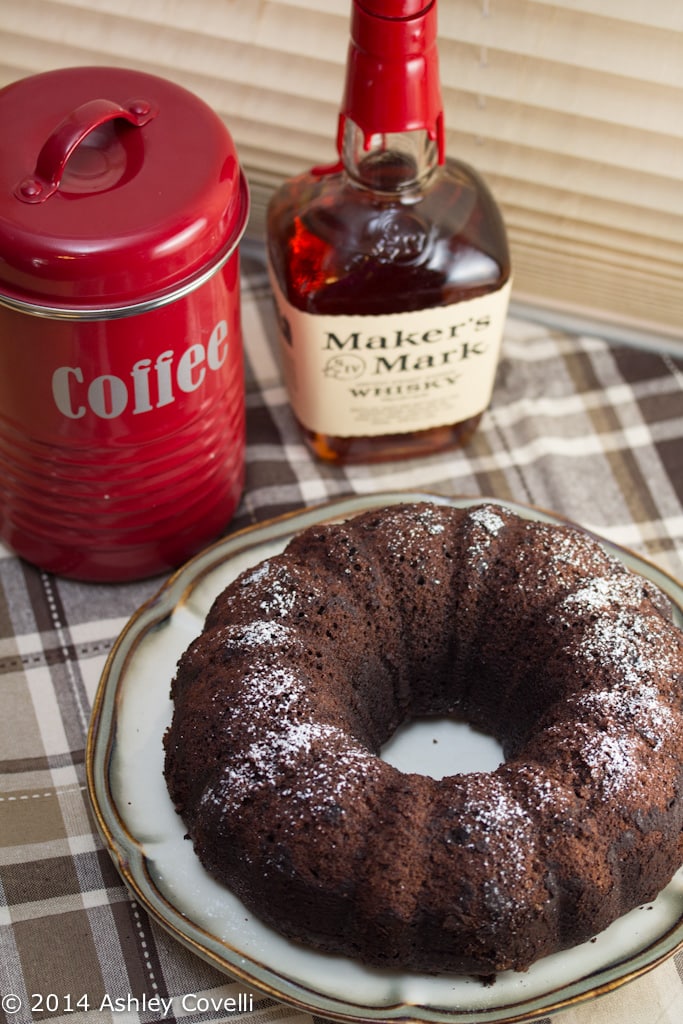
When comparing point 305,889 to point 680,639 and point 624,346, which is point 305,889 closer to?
point 680,639

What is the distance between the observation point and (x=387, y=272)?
133 cm

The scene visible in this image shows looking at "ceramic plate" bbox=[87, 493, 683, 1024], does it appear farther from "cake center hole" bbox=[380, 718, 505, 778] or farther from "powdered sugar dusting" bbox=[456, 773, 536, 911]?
"powdered sugar dusting" bbox=[456, 773, 536, 911]

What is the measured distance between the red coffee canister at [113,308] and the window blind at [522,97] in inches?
15.5

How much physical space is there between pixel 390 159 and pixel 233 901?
2.50 feet

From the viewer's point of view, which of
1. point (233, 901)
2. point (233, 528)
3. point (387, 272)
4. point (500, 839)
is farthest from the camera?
point (233, 528)

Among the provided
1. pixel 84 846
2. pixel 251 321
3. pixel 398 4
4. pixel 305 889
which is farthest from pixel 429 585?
pixel 251 321

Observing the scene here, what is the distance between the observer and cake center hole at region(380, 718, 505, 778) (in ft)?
3.96

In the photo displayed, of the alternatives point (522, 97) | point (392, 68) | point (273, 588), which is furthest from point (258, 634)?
point (522, 97)

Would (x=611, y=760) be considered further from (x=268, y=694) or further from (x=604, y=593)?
(x=268, y=694)

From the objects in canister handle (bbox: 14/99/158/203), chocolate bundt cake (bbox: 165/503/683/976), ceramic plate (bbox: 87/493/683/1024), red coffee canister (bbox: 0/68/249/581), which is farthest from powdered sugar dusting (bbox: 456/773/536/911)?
canister handle (bbox: 14/99/158/203)

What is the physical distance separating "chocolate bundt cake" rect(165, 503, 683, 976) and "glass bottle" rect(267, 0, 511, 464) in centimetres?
23

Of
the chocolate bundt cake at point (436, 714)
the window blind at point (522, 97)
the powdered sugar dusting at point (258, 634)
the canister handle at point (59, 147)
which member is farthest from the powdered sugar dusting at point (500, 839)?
the window blind at point (522, 97)

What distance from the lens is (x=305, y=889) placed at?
1.00 m

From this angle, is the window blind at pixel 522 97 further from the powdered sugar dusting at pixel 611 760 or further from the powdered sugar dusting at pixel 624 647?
the powdered sugar dusting at pixel 611 760
